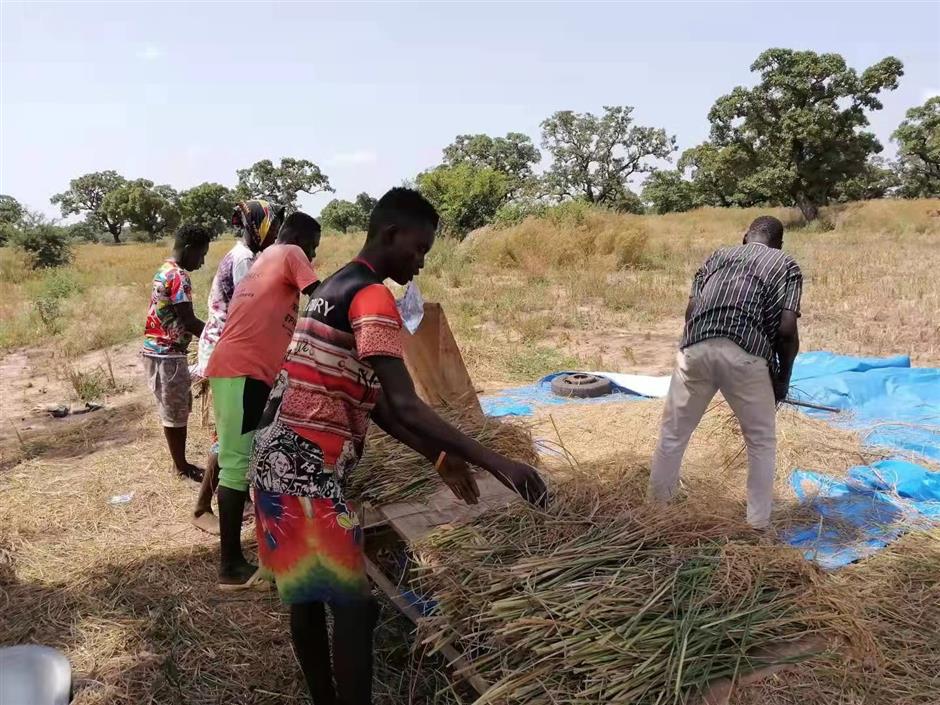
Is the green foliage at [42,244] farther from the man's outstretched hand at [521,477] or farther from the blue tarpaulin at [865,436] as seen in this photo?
the man's outstretched hand at [521,477]

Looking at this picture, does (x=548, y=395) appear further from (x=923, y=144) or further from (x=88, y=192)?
(x=88, y=192)

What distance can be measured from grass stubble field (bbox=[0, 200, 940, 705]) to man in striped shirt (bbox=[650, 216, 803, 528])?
32cm

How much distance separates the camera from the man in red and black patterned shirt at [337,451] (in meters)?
1.72

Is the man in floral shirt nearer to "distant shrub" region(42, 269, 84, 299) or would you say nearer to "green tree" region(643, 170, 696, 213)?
"distant shrub" region(42, 269, 84, 299)

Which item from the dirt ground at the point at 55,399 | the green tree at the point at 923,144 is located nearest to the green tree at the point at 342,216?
the green tree at the point at 923,144

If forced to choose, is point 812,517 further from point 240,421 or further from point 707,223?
point 707,223

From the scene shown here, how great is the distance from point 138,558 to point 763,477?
2.99m

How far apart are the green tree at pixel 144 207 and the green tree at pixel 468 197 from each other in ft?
107

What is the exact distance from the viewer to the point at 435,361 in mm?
3588

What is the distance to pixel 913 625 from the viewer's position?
246 centimetres

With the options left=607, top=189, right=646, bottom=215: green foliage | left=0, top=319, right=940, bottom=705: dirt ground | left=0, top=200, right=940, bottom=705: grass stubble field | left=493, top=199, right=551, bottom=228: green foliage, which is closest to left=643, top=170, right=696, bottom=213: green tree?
left=607, top=189, right=646, bottom=215: green foliage

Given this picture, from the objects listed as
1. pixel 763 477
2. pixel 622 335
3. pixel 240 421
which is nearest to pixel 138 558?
pixel 240 421

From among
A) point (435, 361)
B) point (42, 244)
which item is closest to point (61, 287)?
point (42, 244)

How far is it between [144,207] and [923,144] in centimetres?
4667
